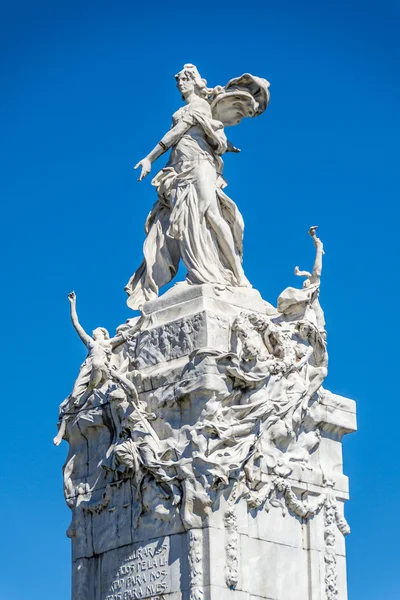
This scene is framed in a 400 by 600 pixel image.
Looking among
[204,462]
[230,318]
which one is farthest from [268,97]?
A: [204,462]

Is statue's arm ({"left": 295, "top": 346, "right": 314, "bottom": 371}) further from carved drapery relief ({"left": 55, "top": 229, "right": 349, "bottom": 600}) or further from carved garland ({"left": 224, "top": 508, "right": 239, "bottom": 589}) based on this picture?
carved garland ({"left": 224, "top": 508, "right": 239, "bottom": 589})

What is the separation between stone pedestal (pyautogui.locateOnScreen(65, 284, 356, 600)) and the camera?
80.0 ft

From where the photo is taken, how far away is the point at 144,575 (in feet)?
81.8

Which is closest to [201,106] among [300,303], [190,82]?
[190,82]

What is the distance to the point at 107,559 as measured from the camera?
25.9m

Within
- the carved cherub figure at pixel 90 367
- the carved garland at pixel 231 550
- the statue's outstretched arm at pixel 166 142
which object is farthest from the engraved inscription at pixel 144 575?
the statue's outstretched arm at pixel 166 142

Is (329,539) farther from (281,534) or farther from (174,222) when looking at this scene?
(174,222)

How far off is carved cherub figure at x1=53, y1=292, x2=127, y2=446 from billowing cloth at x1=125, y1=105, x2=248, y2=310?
2.45 feet

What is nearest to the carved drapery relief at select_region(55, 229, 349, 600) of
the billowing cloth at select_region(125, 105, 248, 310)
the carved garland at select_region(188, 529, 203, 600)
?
the carved garland at select_region(188, 529, 203, 600)

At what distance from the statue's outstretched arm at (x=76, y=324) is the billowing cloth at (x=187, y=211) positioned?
35.0 inches

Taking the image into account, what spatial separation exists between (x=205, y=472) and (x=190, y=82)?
7.04 m

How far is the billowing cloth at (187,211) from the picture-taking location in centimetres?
2672

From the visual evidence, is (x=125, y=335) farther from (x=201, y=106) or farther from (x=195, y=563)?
(x=195, y=563)

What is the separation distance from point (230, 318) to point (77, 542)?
14.8 feet
